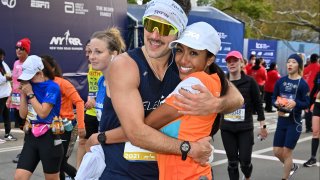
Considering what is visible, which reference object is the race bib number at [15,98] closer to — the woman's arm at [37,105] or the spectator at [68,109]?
the spectator at [68,109]

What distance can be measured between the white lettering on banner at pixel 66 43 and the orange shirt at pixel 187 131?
9.79m

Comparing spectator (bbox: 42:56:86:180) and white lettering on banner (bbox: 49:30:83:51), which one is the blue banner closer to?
white lettering on banner (bbox: 49:30:83:51)

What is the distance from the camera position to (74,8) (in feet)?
39.8

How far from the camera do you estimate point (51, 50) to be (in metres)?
11.6

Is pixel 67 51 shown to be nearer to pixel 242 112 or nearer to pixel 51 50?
pixel 51 50

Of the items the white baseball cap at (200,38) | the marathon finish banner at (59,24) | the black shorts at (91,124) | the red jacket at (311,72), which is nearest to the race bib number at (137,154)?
the white baseball cap at (200,38)

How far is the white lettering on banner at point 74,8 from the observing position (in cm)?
1191

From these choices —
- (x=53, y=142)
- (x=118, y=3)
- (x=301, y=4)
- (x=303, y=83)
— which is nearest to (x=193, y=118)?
(x=53, y=142)

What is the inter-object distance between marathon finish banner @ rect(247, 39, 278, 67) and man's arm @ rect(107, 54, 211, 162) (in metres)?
17.6

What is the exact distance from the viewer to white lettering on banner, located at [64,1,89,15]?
1191 cm

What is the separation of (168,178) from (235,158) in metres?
3.59

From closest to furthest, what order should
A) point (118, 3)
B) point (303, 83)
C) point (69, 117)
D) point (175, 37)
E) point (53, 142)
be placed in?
point (175, 37), point (53, 142), point (69, 117), point (303, 83), point (118, 3)

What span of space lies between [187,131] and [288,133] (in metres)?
4.32

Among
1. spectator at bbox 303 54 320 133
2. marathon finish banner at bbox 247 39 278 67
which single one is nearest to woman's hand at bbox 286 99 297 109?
spectator at bbox 303 54 320 133
